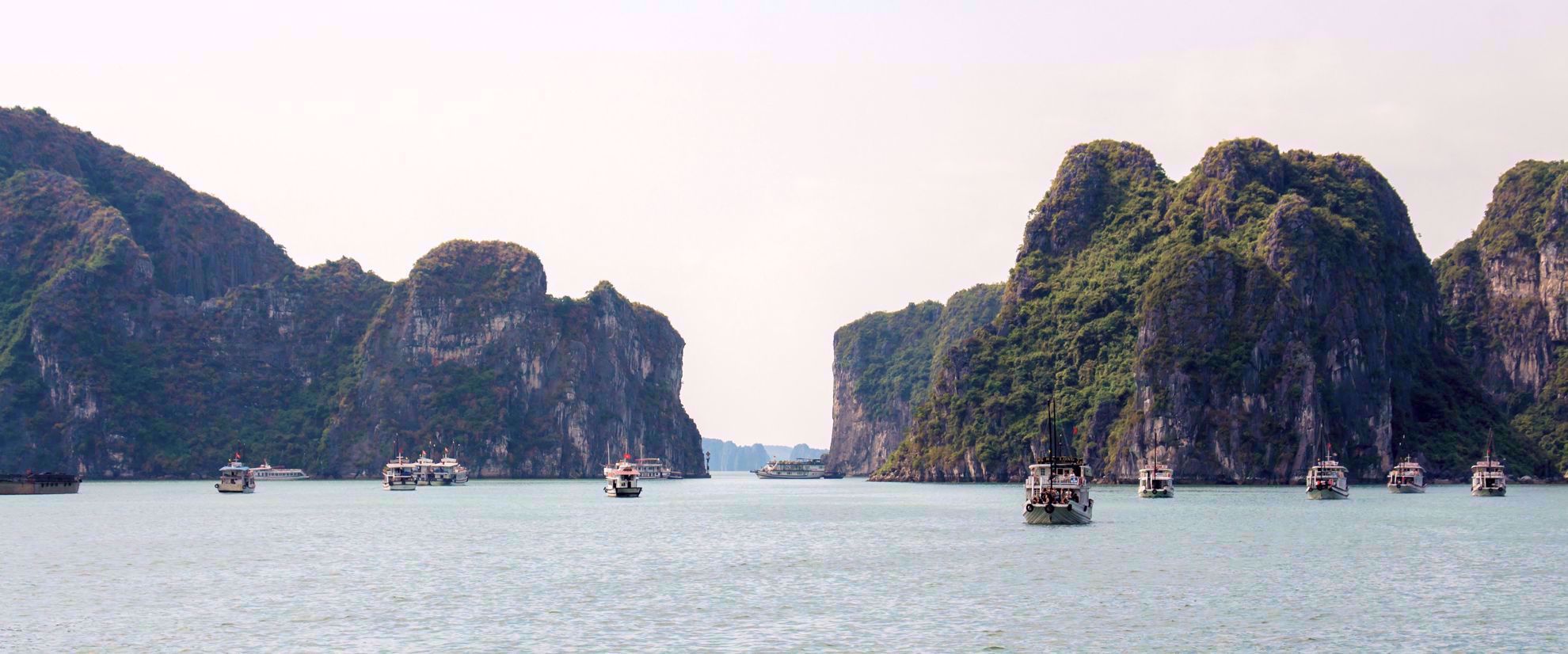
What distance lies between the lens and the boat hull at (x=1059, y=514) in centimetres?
11069

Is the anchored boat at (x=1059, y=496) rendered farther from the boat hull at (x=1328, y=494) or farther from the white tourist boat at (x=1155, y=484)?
the boat hull at (x=1328, y=494)

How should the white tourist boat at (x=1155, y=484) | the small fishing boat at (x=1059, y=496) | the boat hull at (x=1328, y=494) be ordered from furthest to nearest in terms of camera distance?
the white tourist boat at (x=1155, y=484)
the boat hull at (x=1328, y=494)
the small fishing boat at (x=1059, y=496)

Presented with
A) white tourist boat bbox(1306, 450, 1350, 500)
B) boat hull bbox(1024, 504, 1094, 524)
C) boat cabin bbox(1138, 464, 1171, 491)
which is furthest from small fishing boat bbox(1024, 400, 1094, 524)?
white tourist boat bbox(1306, 450, 1350, 500)

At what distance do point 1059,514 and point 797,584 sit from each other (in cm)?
4377

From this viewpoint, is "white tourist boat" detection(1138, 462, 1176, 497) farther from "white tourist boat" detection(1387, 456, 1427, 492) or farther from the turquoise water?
the turquoise water

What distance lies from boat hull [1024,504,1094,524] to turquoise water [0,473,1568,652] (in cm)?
94

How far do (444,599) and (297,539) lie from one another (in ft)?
142

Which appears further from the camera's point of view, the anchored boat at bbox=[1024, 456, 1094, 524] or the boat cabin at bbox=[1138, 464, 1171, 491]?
the boat cabin at bbox=[1138, 464, 1171, 491]

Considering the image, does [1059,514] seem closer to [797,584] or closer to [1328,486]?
[797,584]

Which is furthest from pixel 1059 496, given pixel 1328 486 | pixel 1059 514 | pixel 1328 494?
pixel 1328 494

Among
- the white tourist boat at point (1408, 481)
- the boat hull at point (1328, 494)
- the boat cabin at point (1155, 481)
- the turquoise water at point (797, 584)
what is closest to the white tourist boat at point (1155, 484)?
the boat cabin at point (1155, 481)

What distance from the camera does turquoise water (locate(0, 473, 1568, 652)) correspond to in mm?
53750

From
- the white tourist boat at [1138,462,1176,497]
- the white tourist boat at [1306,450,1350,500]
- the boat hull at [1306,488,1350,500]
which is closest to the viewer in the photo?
the boat hull at [1306,488,1350,500]

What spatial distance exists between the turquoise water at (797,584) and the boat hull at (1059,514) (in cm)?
94
